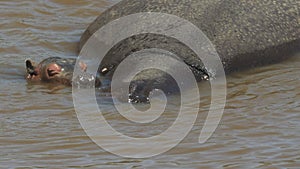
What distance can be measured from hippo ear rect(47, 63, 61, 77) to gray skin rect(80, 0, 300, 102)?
630 millimetres

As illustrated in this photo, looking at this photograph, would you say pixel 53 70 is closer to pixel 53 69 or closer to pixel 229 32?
pixel 53 69

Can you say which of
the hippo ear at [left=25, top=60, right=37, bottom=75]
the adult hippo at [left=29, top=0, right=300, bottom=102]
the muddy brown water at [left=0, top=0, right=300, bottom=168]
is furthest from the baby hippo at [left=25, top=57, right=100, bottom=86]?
the adult hippo at [left=29, top=0, right=300, bottom=102]

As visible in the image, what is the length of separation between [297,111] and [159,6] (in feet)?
8.02

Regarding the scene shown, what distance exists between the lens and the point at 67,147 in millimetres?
6039

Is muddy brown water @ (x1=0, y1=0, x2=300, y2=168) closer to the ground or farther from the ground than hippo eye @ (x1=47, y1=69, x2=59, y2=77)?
closer to the ground

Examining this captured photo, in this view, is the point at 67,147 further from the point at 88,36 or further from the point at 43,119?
the point at 88,36

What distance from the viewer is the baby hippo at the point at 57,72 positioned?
302 inches

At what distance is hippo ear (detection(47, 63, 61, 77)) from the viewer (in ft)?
25.4

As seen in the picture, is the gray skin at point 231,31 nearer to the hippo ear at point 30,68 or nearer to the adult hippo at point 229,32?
the adult hippo at point 229,32

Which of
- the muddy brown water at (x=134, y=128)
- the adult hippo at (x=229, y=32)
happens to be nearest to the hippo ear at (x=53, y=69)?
the muddy brown water at (x=134, y=128)

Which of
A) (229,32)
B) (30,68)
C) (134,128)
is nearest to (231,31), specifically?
(229,32)

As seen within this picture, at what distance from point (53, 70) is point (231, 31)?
6.31 ft

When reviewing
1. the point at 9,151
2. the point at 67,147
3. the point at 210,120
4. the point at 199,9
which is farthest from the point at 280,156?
the point at 199,9

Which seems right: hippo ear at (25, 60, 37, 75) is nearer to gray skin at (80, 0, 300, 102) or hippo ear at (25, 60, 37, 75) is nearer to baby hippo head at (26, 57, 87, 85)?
baby hippo head at (26, 57, 87, 85)
